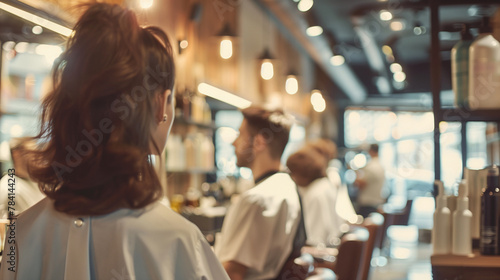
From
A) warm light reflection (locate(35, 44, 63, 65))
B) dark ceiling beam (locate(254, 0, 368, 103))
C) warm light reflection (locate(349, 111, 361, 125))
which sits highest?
dark ceiling beam (locate(254, 0, 368, 103))

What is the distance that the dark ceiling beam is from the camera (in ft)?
26.9

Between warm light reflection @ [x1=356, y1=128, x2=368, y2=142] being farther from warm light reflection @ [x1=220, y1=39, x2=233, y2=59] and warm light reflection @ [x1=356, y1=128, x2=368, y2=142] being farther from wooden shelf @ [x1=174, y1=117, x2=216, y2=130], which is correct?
warm light reflection @ [x1=220, y1=39, x2=233, y2=59]

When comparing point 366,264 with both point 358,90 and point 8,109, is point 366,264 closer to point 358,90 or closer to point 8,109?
point 8,109

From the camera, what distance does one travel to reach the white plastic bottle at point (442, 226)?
2.10m

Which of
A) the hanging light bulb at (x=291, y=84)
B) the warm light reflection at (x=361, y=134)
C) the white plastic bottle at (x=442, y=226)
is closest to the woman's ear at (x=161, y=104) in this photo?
the white plastic bottle at (x=442, y=226)

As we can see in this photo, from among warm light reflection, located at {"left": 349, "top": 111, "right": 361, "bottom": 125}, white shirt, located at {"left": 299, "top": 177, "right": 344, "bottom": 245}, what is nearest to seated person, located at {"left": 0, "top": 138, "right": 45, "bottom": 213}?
white shirt, located at {"left": 299, "top": 177, "right": 344, "bottom": 245}

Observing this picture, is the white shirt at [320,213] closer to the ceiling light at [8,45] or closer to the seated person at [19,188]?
the seated person at [19,188]

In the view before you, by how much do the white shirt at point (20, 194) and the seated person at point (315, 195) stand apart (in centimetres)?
286

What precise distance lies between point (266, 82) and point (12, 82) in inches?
224

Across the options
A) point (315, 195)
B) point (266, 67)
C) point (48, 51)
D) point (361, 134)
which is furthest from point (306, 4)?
point (361, 134)

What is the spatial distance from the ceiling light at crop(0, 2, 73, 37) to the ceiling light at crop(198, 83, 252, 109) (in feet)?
7.73

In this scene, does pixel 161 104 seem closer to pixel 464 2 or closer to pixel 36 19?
pixel 464 2

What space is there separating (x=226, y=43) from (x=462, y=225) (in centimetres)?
376

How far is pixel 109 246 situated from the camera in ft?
3.94
